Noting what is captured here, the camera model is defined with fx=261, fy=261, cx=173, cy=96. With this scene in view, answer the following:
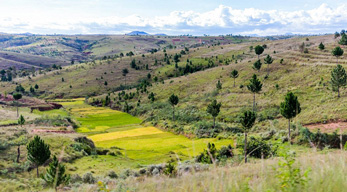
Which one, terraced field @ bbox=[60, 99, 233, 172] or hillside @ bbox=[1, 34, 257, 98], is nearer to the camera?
terraced field @ bbox=[60, 99, 233, 172]

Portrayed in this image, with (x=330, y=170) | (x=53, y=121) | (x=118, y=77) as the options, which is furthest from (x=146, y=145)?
(x=118, y=77)

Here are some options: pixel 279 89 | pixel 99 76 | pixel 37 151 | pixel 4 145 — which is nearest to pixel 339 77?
pixel 279 89

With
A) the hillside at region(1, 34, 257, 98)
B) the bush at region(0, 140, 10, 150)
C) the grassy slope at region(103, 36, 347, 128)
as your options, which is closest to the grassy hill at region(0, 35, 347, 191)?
the bush at region(0, 140, 10, 150)

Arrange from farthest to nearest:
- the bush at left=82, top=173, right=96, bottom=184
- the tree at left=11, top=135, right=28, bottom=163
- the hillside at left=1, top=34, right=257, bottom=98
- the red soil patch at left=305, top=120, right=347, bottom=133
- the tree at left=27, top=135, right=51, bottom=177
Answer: the hillside at left=1, top=34, right=257, bottom=98, the red soil patch at left=305, top=120, right=347, bottom=133, the tree at left=11, top=135, right=28, bottom=163, the tree at left=27, top=135, right=51, bottom=177, the bush at left=82, top=173, right=96, bottom=184

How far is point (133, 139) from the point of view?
69438 mm

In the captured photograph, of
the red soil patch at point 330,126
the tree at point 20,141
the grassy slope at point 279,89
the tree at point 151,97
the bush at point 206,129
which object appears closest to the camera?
the tree at point 20,141

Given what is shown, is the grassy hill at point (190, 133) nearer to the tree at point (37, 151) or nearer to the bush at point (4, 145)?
the bush at point (4, 145)

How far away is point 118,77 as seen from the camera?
169250 millimetres

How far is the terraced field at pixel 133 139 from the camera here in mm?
51719

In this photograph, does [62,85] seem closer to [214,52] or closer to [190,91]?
[190,91]

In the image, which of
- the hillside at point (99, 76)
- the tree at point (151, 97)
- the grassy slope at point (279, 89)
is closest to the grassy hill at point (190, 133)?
the grassy slope at point (279, 89)

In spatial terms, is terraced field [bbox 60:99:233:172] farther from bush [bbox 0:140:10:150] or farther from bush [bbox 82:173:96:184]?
bush [bbox 0:140:10:150]

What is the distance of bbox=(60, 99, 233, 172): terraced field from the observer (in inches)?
2036

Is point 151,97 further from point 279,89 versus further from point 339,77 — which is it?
point 339,77
